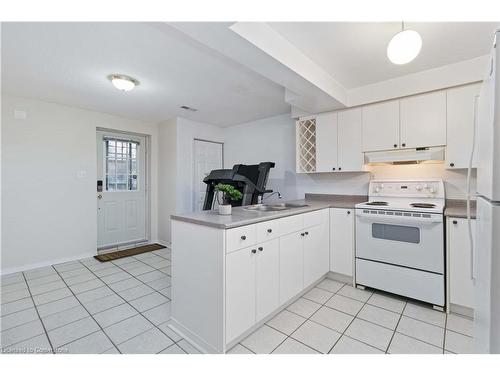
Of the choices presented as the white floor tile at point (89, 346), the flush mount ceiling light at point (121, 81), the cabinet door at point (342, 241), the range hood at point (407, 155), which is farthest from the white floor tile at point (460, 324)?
the flush mount ceiling light at point (121, 81)

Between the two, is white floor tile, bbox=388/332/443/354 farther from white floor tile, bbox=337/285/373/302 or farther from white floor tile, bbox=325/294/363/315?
white floor tile, bbox=337/285/373/302

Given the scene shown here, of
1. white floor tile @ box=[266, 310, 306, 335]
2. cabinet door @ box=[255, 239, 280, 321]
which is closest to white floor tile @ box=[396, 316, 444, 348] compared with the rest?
white floor tile @ box=[266, 310, 306, 335]

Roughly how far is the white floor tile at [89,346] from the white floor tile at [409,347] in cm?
203

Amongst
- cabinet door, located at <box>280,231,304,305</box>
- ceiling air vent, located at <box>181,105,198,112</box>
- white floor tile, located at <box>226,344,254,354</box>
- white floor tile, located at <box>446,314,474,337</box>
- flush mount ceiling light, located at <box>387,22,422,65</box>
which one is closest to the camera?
flush mount ceiling light, located at <box>387,22,422,65</box>

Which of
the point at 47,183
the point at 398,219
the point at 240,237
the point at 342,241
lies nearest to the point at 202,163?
the point at 47,183

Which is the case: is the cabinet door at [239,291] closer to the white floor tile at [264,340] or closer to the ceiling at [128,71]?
the white floor tile at [264,340]

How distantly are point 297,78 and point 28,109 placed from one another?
11.8 ft

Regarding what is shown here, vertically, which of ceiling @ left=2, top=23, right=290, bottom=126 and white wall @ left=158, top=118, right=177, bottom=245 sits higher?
ceiling @ left=2, top=23, right=290, bottom=126

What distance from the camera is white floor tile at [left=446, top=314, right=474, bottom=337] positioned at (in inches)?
71.8

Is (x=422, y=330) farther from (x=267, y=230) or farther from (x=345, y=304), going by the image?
(x=267, y=230)

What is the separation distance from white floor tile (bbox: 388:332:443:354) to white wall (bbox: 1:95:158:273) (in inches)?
163

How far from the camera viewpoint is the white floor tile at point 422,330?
5.68 ft
